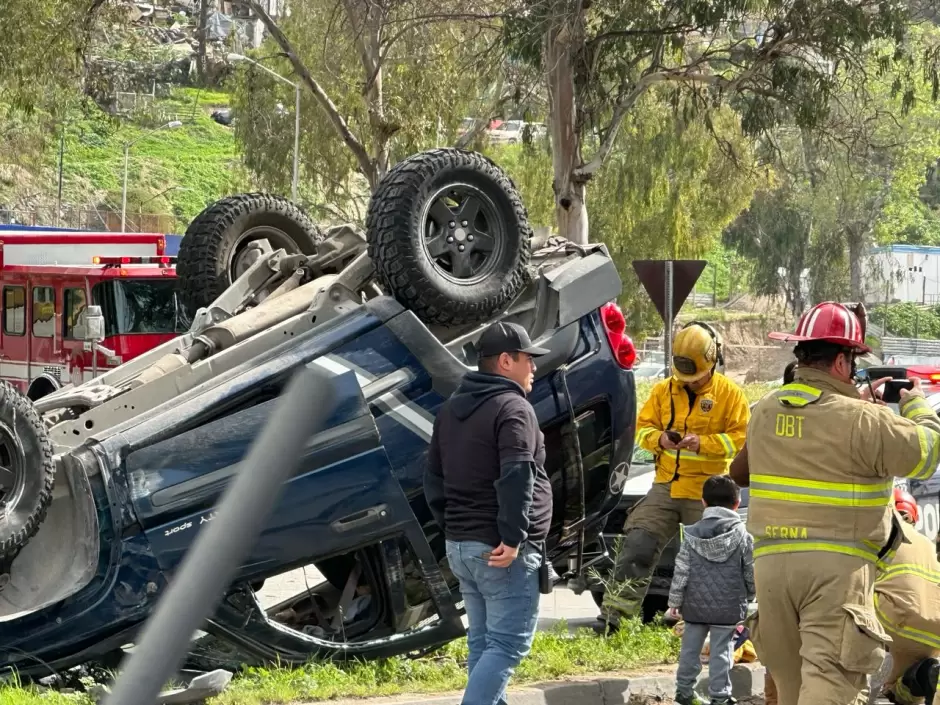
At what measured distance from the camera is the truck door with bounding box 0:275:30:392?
64.3 ft

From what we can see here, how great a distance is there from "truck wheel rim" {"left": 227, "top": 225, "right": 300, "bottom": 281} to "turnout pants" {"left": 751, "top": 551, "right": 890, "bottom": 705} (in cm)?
386

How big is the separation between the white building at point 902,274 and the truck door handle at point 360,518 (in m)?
59.8

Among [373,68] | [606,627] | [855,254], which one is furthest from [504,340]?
[855,254]

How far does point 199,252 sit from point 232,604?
7.96 ft

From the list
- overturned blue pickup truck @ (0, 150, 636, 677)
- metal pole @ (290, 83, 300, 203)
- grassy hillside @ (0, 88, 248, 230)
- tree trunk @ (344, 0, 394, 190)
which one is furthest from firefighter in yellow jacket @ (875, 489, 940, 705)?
grassy hillside @ (0, 88, 248, 230)

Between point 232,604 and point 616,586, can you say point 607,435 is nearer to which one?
point 616,586

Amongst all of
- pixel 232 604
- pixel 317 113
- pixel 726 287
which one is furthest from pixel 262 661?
pixel 726 287

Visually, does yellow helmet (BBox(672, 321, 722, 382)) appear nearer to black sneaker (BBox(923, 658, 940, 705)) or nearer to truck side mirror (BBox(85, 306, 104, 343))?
black sneaker (BBox(923, 658, 940, 705))

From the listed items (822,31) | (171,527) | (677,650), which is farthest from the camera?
(822,31)

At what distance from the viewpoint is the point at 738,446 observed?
26.1 ft

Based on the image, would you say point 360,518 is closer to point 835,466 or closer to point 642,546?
point 642,546

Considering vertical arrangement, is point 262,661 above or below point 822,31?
below

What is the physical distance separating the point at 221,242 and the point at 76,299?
11.0 metres

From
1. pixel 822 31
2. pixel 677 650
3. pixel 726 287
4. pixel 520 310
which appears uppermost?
pixel 822 31
